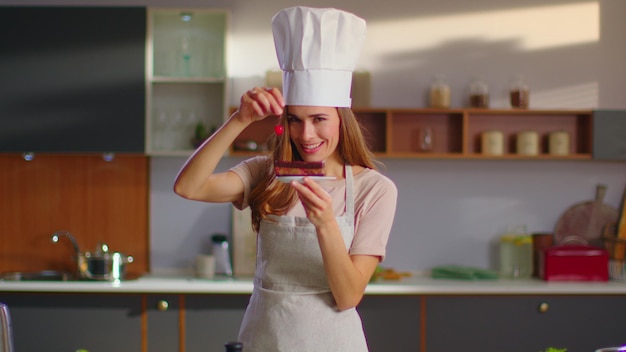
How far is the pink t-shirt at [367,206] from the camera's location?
207 cm

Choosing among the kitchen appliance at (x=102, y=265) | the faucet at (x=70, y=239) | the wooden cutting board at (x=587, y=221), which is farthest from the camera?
the wooden cutting board at (x=587, y=221)

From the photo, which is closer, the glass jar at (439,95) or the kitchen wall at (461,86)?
the glass jar at (439,95)

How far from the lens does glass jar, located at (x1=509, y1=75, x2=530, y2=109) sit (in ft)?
14.5

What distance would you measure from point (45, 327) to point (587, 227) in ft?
9.24

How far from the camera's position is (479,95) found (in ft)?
14.6

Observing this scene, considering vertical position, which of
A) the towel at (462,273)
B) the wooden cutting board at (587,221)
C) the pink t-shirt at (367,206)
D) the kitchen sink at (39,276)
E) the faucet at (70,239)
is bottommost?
the kitchen sink at (39,276)

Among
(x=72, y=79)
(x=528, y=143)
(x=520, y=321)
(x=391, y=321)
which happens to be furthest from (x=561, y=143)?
(x=72, y=79)

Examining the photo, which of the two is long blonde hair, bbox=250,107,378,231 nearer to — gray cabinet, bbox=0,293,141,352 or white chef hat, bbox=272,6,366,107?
white chef hat, bbox=272,6,366,107

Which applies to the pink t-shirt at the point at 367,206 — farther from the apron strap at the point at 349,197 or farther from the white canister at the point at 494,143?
the white canister at the point at 494,143

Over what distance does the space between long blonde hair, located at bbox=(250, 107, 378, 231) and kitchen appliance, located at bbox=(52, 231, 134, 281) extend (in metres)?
2.23

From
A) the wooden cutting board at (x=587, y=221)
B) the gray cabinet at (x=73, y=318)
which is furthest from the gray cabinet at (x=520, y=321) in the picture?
the gray cabinet at (x=73, y=318)

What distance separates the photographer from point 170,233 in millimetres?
4578

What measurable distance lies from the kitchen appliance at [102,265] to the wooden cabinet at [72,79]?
0.53 metres

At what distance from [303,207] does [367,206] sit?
159 mm
